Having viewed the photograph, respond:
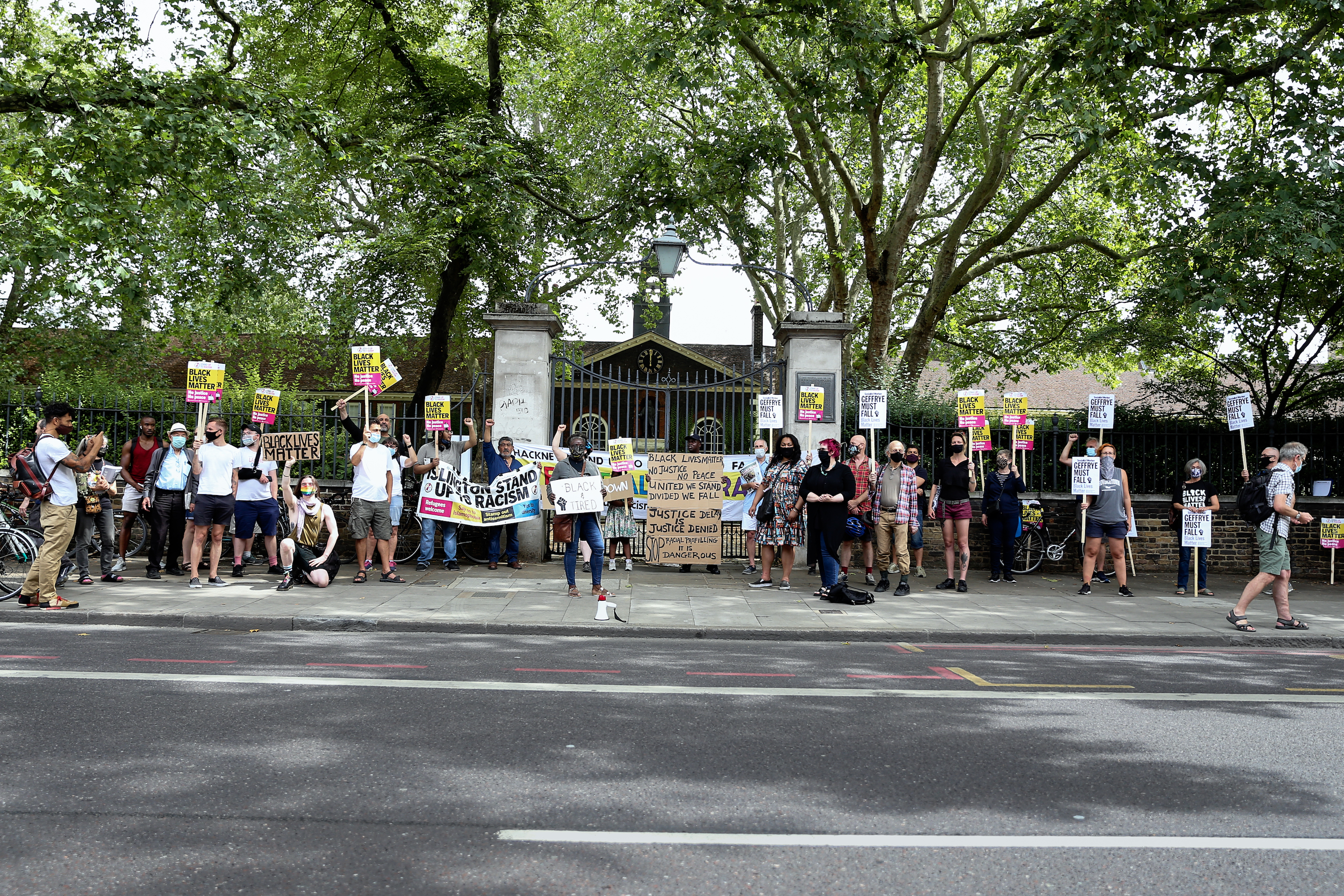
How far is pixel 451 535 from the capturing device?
1320 centimetres

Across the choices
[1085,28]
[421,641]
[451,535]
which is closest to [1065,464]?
[1085,28]

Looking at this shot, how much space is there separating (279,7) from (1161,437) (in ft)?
59.5

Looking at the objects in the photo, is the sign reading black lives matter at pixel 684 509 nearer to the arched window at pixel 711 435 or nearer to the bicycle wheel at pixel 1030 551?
the arched window at pixel 711 435

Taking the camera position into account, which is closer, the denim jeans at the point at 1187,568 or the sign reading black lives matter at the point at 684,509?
the denim jeans at the point at 1187,568

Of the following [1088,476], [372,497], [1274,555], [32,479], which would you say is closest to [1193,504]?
[1088,476]

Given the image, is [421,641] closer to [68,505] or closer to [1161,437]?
[68,505]

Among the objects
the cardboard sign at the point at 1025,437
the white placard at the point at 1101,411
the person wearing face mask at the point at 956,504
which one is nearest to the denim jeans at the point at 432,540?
the person wearing face mask at the point at 956,504

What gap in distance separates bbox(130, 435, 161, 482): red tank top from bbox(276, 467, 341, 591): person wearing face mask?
211 centimetres

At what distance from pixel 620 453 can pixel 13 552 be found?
690 cm

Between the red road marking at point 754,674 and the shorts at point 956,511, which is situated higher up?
the shorts at point 956,511

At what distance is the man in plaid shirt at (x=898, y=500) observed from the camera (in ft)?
40.5

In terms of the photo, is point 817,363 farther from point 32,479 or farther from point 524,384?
point 32,479

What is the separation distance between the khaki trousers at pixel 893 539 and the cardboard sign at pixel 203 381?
28.6 feet

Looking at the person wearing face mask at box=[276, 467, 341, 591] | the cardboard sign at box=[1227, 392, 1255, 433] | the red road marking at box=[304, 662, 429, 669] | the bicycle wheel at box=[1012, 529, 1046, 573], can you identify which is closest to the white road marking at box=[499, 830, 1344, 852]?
the red road marking at box=[304, 662, 429, 669]
